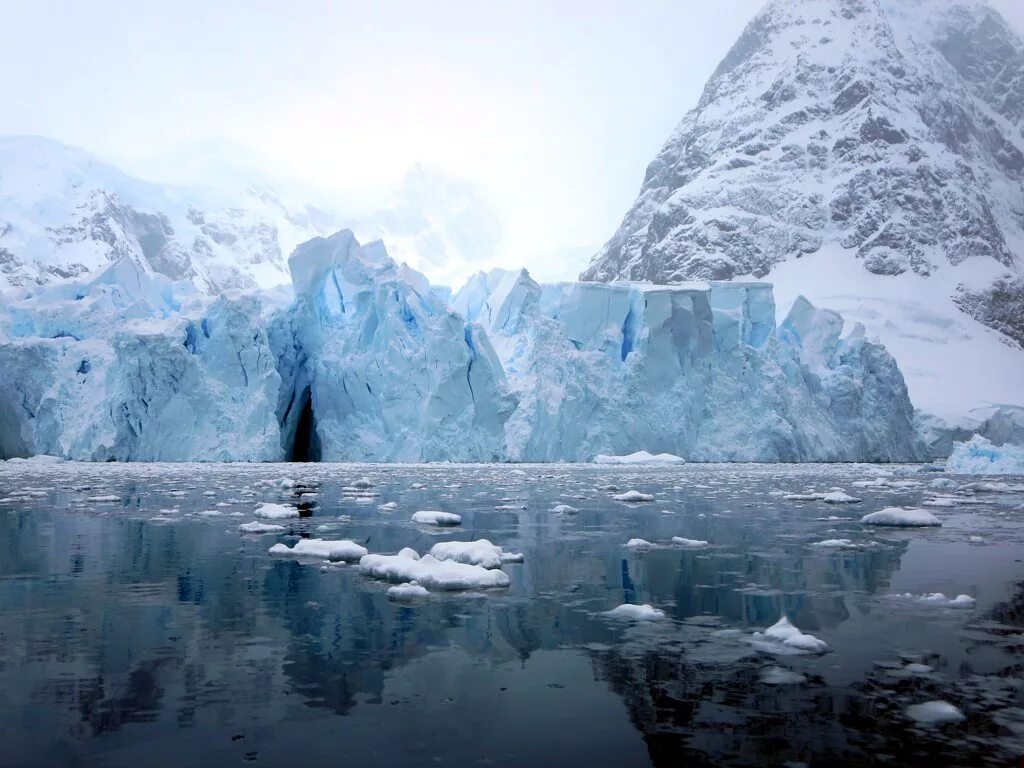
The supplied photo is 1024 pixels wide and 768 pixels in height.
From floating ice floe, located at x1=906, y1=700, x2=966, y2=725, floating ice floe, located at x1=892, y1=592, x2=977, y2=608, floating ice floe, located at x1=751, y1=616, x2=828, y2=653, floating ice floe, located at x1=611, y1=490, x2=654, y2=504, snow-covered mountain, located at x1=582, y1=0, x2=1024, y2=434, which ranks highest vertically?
snow-covered mountain, located at x1=582, y1=0, x2=1024, y2=434

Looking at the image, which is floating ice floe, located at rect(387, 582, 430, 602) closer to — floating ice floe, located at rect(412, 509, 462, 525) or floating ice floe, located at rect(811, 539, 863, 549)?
floating ice floe, located at rect(412, 509, 462, 525)

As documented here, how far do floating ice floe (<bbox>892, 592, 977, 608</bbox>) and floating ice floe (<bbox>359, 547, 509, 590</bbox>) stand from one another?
309cm

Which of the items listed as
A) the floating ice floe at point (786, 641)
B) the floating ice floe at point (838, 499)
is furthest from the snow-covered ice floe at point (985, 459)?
the floating ice floe at point (786, 641)

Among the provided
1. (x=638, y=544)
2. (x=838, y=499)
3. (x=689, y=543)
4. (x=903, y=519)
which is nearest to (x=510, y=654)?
(x=638, y=544)

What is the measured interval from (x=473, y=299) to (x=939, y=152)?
78.7 meters

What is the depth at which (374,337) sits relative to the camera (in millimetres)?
30609

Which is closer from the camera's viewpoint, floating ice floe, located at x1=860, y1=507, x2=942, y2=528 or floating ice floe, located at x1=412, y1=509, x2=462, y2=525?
floating ice floe, located at x1=412, y1=509, x2=462, y2=525

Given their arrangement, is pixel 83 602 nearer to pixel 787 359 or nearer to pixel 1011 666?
pixel 1011 666

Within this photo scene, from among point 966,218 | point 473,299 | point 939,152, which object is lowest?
point 473,299

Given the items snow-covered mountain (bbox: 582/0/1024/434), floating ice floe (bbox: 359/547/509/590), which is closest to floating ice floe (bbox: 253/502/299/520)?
floating ice floe (bbox: 359/547/509/590)

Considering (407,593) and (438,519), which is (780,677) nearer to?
(407,593)

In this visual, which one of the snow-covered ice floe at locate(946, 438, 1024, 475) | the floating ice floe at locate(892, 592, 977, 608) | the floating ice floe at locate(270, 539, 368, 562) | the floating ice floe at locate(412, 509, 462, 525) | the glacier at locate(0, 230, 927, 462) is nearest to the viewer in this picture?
the floating ice floe at locate(892, 592, 977, 608)

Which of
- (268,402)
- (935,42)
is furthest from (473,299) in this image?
(935,42)

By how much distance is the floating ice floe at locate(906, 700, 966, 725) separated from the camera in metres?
3.58
